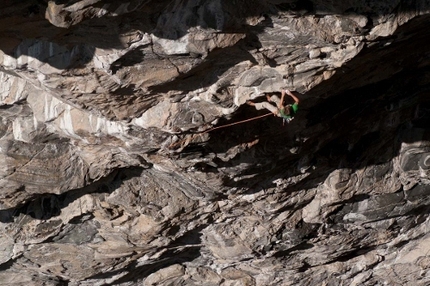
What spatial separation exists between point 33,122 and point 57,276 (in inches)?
240

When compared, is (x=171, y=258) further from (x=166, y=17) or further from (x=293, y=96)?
(x=166, y=17)

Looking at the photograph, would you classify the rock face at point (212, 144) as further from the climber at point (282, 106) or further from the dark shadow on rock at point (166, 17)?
the climber at point (282, 106)

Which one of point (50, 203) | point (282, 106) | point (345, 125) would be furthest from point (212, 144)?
point (50, 203)

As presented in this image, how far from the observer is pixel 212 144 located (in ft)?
35.7

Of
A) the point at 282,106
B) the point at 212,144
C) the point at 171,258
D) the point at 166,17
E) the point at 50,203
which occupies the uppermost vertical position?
the point at 166,17

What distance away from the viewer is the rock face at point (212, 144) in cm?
844

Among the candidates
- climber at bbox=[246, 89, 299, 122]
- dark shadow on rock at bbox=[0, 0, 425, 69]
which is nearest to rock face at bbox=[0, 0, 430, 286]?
dark shadow on rock at bbox=[0, 0, 425, 69]

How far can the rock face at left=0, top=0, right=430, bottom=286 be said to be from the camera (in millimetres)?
8438

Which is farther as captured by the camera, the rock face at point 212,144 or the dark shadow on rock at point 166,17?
the rock face at point 212,144

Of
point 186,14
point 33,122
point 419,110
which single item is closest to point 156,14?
point 186,14

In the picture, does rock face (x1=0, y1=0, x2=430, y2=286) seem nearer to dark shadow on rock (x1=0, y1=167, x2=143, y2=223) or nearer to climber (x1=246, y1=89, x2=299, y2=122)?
dark shadow on rock (x1=0, y1=167, x2=143, y2=223)

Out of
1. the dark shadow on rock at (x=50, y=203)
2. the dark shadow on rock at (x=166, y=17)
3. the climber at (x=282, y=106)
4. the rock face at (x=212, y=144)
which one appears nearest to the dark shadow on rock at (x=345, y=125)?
the rock face at (x=212, y=144)

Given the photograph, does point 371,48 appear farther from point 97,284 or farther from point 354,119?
point 97,284

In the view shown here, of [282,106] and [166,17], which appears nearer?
[166,17]
